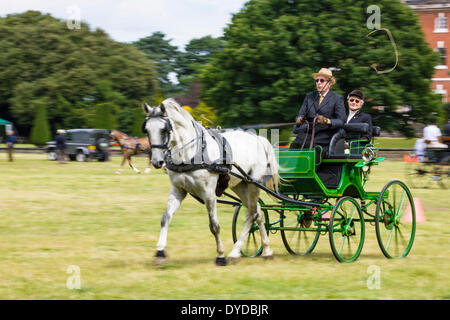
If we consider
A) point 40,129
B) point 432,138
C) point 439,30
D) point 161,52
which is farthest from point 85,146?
point 161,52

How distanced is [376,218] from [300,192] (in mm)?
1022

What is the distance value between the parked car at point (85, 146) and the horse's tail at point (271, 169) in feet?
91.9

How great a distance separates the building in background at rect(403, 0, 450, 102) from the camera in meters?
61.7

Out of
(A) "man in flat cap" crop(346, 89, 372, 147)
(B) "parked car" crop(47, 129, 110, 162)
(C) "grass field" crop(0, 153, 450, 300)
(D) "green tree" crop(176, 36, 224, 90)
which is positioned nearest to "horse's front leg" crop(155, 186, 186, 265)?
(C) "grass field" crop(0, 153, 450, 300)

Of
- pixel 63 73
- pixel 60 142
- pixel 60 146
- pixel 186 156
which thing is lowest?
pixel 186 156

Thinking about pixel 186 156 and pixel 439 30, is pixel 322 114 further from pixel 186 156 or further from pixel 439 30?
pixel 439 30

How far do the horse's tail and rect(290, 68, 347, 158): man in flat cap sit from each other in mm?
368

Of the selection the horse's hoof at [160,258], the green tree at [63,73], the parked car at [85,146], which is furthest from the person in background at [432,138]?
the green tree at [63,73]

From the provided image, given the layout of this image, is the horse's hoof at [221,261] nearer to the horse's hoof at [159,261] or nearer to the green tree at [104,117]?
the horse's hoof at [159,261]

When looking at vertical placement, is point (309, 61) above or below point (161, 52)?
below

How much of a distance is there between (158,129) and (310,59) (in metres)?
28.9

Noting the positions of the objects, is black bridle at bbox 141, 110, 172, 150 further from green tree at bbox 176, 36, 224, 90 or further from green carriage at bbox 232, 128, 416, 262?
green tree at bbox 176, 36, 224, 90

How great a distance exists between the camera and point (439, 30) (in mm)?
61844

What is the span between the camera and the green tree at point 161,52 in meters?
80.7
